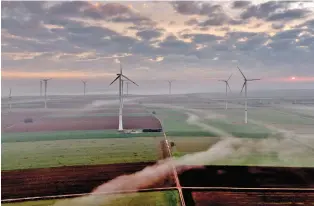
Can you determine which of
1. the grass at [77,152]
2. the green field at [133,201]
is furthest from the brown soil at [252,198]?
the grass at [77,152]

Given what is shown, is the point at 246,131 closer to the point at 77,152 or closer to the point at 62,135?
the point at 77,152

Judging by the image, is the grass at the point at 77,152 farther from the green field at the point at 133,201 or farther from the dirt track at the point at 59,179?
the green field at the point at 133,201

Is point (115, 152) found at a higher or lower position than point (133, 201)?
higher

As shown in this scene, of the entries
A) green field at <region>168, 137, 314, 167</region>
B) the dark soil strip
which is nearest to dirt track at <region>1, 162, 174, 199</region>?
the dark soil strip

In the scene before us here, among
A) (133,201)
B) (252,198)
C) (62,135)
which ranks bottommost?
(133,201)

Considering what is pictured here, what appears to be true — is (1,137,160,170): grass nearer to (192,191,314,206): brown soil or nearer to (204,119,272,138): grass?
(192,191,314,206): brown soil

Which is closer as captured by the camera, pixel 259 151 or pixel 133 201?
pixel 133 201

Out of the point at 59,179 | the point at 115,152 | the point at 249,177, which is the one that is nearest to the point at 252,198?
the point at 249,177
